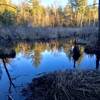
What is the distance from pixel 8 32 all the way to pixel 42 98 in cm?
2246

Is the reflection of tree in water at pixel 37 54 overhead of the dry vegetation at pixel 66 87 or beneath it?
beneath

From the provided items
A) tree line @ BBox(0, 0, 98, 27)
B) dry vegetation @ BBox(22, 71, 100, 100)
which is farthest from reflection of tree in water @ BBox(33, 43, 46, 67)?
tree line @ BBox(0, 0, 98, 27)

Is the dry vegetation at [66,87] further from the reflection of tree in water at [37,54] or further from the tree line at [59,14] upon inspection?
the tree line at [59,14]

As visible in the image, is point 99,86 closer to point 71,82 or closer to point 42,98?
point 71,82

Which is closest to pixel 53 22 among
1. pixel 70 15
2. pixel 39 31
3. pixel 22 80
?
pixel 70 15

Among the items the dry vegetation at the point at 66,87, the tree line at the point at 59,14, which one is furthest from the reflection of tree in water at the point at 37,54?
the tree line at the point at 59,14

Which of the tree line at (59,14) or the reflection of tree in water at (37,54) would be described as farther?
the tree line at (59,14)

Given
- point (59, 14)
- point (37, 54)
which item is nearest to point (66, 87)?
point (37, 54)

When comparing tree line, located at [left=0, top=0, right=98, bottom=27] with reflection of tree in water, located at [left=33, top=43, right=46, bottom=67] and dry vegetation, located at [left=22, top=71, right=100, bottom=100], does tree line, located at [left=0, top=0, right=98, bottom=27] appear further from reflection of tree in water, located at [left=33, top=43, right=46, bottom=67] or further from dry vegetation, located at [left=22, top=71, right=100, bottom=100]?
dry vegetation, located at [left=22, top=71, right=100, bottom=100]

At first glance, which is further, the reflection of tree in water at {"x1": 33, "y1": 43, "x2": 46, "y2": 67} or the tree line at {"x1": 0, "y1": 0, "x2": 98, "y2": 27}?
the tree line at {"x1": 0, "y1": 0, "x2": 98, "y2": 27}

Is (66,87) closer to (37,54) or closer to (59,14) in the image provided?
(37,54)

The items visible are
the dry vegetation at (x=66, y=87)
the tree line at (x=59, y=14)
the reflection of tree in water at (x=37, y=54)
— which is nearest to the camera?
the dry vegetation at (x=66, y=87)

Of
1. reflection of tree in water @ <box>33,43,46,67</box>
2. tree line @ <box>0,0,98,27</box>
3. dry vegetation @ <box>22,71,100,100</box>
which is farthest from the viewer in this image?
tree line @ <box>0,0,98,27</box>

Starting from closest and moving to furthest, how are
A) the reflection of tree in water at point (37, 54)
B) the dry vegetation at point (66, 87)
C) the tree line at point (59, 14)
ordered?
1. the dry vegetation at point (66, 87)
2. the reflection of tree in water at point (37, 54)
3. the tree line at point (59, 14)
